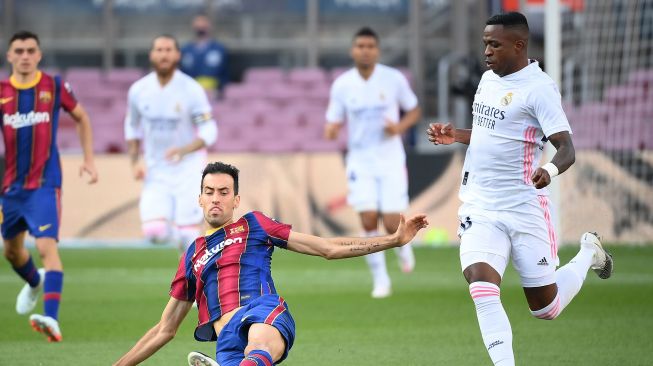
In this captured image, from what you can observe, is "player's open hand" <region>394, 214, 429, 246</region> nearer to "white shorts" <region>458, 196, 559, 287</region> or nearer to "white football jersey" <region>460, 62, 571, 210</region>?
"white shorts" <region>458, 196, 559, 287</region>

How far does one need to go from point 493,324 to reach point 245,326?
4.83 feet

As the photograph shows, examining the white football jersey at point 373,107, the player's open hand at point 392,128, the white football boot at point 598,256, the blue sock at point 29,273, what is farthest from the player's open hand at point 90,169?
the white football boot at point 598,256

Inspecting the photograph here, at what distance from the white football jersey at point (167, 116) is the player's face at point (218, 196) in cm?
535

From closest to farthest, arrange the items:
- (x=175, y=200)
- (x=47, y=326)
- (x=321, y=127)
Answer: (x=47, y=326)
(x=175, y=200)
(x=321, y=127)

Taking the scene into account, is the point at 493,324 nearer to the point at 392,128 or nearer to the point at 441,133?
the point at 441,133

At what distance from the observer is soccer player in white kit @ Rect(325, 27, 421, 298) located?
1326 cm

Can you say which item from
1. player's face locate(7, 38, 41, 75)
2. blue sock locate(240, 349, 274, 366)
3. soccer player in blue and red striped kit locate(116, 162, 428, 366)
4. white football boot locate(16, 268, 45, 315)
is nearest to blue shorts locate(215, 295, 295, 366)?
soccer player in blue and red striped kit locate(116, 162, 428, 366)

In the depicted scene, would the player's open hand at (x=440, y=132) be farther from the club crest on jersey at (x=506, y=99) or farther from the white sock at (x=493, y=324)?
the white sock at (x=493, y=324)

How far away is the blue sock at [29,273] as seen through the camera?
10.9 meters

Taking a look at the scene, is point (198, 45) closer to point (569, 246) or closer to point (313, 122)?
point (313, 122)

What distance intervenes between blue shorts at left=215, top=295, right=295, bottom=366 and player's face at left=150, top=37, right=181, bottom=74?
5.60 metres

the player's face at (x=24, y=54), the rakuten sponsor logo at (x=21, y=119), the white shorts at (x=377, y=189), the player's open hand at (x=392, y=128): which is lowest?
the white shorts at (x=377, y=189)

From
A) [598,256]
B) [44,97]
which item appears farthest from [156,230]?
[598,256]

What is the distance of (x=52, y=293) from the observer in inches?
398
